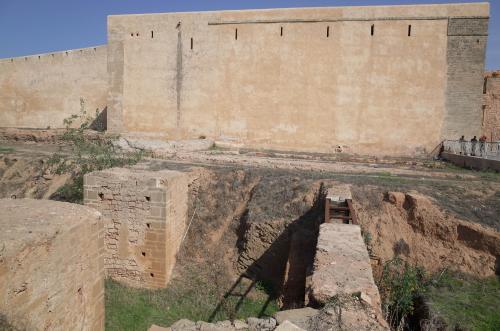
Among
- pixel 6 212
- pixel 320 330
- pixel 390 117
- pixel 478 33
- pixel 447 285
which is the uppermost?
pixel 478 33

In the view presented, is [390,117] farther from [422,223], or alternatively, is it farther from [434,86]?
[422,223]

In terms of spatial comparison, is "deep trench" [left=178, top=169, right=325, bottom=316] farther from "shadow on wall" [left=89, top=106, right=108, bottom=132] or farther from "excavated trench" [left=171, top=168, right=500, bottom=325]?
"shadow on wall" [left=89, top=106, right=108, bottom=132]

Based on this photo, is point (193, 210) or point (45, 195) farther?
point (45, 195)

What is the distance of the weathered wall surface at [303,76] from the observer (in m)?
15.1

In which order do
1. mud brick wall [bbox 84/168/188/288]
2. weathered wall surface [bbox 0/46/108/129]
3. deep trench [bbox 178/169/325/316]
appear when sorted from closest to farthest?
deep trench [bbox 178/169/325/316]
mud brick wall [bbox 84/168/188/288]
weathered wall surface [bbox 0/46/108/129]

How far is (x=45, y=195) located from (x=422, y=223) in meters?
9.23

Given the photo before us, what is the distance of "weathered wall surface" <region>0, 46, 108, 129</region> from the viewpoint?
2141 cm

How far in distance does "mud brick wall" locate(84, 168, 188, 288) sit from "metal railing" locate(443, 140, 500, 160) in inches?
393

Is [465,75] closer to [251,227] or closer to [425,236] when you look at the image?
[425,236]

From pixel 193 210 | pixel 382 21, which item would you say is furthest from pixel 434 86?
pixel 193 210

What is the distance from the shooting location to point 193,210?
9281mm

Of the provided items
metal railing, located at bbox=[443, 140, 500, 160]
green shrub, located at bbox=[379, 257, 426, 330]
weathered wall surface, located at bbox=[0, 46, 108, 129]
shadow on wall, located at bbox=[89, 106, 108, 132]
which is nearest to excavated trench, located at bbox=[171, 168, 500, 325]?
green shrub, located at bbox=[379, 257, 426, 330]

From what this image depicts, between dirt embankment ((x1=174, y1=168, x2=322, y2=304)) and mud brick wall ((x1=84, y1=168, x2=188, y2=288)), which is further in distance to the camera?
dirt embankment ((x1=174, y1=168, x2=322, y2=304))

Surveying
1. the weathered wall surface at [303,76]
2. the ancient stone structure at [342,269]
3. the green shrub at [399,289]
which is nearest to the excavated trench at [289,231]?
the green shrub at [399,289]
